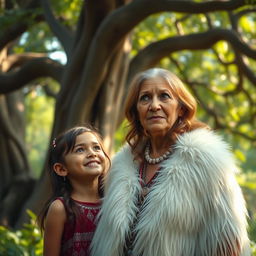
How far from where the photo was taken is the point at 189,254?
105 inches

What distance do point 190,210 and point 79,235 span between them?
75 centimetres

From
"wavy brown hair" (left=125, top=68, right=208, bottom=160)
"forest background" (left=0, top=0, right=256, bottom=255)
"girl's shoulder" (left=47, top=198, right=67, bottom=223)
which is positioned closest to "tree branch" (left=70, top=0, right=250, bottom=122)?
"forest background" (left=0, top=0, right=256, bottom=255)

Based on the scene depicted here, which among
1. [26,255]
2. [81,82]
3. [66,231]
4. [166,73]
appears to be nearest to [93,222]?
[66,231]

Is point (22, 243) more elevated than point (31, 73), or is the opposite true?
point (31, 73)

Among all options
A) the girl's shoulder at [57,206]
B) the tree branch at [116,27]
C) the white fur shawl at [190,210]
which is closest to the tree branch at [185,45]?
the tree branch at [116,27]

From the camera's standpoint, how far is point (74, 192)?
326cm

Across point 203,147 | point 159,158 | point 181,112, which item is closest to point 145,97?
point 181,112

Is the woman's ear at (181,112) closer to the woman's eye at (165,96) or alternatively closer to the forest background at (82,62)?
the woman's eye at (165,96)

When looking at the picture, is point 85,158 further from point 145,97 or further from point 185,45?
point 185,45

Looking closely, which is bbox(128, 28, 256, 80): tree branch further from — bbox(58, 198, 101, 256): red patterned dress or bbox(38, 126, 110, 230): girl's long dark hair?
bbox(58, 198, 101, 256): red patterned dress

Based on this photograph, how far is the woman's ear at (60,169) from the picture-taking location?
327 cm

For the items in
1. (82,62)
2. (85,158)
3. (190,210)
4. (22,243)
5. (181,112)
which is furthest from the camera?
(82,62)

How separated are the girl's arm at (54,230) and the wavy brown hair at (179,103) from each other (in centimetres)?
53

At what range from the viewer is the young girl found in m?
3.05
